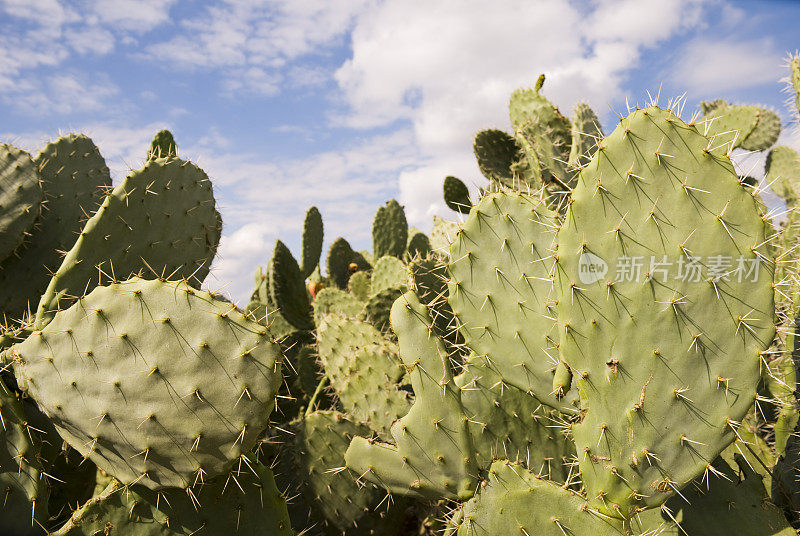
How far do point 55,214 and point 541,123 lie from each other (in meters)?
2.65

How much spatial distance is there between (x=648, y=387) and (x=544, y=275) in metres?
0.48

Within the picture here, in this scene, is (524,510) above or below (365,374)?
below

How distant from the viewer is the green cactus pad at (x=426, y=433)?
1467 millimetres

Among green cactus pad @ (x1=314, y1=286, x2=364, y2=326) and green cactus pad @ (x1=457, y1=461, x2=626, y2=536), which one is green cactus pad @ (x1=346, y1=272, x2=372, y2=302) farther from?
green cactus pad @ (x1=457, y1=461, x2=626, y2=536)

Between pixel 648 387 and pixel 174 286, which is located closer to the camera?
pixel 648 387

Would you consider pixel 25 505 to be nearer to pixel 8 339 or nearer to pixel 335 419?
pixel 8 339

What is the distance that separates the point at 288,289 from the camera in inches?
147

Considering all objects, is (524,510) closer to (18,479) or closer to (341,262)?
(18,479)

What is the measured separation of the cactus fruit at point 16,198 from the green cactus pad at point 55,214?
0.28 feet

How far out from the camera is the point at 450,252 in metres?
1.71

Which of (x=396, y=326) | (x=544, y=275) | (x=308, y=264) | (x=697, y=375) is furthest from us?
(x=308, y=264)

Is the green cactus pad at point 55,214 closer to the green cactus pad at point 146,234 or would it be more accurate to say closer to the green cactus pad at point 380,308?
the green cactus pad at point 146,234

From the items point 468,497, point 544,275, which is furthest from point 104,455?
point 544,275

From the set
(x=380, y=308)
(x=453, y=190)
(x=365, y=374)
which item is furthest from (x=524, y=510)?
(x=453, y=190)
